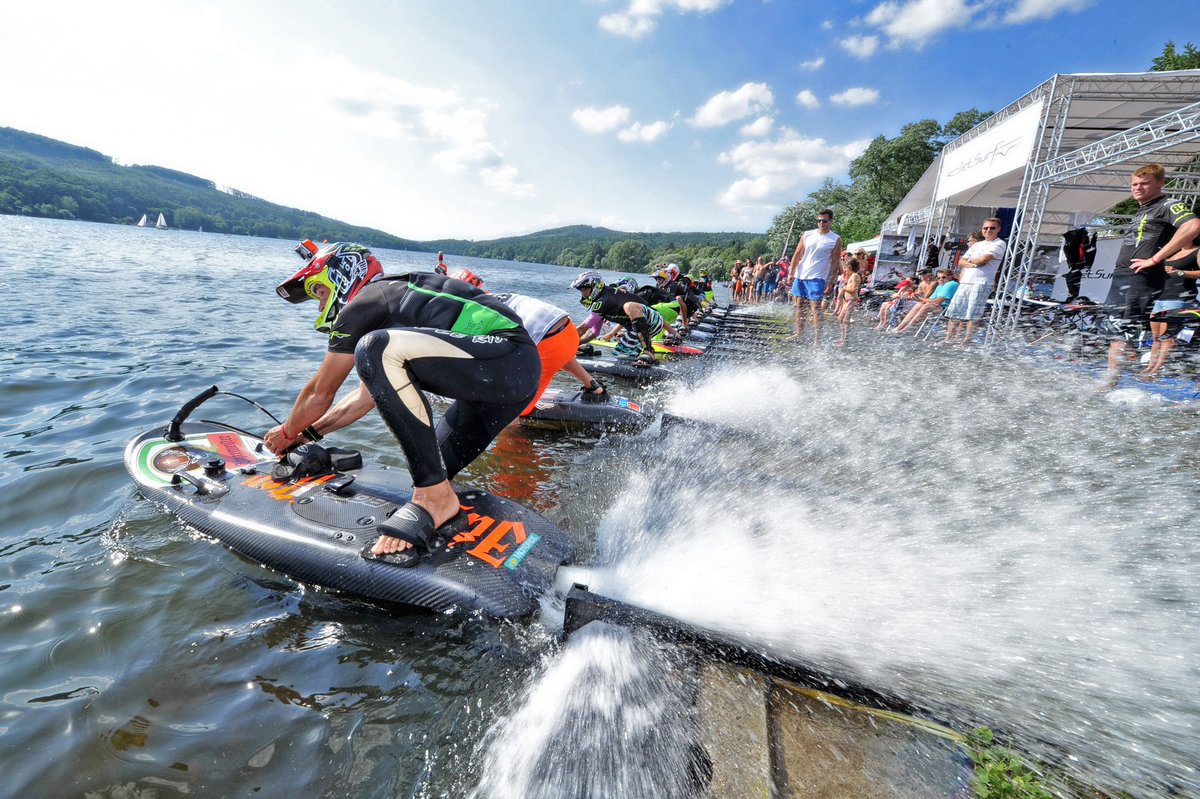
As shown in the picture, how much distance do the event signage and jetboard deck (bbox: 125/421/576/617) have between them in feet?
48.9

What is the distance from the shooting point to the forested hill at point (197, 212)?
89500 millimetres

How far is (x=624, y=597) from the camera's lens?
3.06 meters

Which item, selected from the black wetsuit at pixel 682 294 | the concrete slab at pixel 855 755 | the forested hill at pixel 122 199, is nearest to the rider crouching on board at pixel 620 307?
the black wetsuit at pixel 682 294

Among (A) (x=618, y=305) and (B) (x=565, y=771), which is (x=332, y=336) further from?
(A) (x=618, y=305)

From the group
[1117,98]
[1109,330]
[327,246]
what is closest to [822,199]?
[1117,98]

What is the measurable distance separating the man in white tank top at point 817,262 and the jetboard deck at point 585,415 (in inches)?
231

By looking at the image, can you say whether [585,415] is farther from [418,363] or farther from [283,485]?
[418,363]

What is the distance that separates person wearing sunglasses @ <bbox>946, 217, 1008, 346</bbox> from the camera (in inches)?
400

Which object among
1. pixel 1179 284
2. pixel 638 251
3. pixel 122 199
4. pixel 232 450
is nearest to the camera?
pixel 232 450

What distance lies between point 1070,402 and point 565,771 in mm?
7690

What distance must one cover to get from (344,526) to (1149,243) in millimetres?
9392

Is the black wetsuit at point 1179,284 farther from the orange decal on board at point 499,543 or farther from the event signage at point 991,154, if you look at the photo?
the orange decal on board at point 499,543

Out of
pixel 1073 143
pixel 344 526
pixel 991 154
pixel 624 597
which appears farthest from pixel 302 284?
pixel 1073 143

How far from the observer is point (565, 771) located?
2078mm
